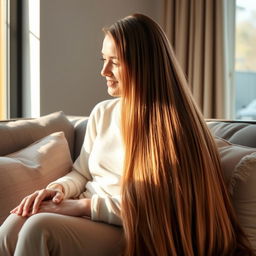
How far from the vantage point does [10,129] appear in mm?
1839

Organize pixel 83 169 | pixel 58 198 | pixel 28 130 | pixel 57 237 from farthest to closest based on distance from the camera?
pixel 28 130
pixel 83 169
pixel 58 198
pixel 57 237

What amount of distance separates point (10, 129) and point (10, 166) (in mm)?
314

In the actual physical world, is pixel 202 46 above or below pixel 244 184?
above

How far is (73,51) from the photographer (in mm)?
3092

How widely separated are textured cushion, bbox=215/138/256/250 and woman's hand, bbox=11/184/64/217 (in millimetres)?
532

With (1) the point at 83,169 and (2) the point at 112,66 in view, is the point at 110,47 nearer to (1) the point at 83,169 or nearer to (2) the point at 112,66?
(2) the point at 112,66

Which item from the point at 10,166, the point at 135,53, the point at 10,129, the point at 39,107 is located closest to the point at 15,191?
the point at 10,166

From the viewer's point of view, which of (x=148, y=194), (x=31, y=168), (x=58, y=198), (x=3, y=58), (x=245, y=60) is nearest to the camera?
(x=148, y=194)

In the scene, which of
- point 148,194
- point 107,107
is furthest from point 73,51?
point 148,194

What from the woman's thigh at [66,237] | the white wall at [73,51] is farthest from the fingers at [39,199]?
the white wall at [73,51]

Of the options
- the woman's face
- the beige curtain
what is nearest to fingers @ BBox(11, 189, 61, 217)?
the woman's face

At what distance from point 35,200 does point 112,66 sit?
20.0 inches

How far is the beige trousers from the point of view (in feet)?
3.75

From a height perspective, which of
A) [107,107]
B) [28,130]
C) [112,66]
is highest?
[112,66]
